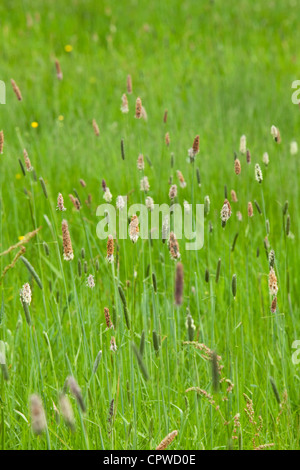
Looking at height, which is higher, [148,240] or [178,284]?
[148,240]

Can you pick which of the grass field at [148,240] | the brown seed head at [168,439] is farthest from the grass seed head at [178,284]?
the brown seed head at [168,439]

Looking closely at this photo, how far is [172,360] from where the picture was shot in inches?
83.3

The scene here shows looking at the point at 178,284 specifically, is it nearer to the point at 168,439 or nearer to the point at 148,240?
the point at 168,439

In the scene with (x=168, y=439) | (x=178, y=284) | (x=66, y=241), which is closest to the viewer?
(x=178, y=284)

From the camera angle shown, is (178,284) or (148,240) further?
(148,240)

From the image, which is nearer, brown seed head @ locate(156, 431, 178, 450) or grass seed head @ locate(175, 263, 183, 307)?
grass seed head @ locate(175, 263, 183, 307)

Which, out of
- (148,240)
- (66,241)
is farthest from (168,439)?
(148,240)

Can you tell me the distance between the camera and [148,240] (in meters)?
2.27

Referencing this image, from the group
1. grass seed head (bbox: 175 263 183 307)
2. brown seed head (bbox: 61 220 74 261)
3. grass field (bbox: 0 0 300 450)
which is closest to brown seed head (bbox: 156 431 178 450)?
grass field (bbox: 0 0 300 450)

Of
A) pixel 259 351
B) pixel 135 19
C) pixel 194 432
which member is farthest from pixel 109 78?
pixel 194 432

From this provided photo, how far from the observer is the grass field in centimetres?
179

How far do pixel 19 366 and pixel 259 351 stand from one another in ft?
2.80

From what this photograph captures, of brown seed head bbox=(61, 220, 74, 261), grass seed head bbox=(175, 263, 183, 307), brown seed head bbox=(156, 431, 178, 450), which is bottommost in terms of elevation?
brown seed head bbox=(156, 431, 178, 450)

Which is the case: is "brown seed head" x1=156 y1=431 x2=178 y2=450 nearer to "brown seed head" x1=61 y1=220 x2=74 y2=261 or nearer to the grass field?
the grass field
